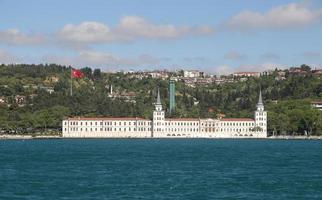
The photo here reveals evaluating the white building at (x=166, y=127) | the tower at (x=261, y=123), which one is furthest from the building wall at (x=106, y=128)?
the tower at (x=261, y=123)

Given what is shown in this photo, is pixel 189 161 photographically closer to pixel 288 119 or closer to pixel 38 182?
pixel 38 182

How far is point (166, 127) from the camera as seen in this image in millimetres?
175125

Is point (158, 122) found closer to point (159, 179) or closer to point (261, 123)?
point (261, 123)

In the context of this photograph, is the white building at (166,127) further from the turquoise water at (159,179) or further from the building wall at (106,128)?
the turquoise water at (159,179)

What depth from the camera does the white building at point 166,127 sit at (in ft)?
568

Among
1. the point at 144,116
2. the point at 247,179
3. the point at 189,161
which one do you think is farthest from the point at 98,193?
the point at 144,116

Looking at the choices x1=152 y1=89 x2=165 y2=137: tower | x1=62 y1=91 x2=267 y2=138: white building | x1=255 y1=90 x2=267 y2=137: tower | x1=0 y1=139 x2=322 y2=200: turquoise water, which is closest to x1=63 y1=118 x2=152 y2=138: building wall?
x1=62 y1=91 x2=267 y2=138: white building

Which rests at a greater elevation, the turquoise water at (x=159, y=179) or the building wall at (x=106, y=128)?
the building wall at (x=106, y=128)

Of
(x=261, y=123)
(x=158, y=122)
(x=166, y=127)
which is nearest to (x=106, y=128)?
(x=158, y=122)

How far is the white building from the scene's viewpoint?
173 m

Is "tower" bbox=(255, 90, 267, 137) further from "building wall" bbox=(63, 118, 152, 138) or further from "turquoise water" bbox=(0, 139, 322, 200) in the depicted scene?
"turquoise water" bbox=(0, 139, 322, 200)

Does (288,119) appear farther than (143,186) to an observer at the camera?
Yes

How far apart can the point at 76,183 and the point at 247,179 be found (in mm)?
11012

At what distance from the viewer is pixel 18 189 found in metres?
48.5
